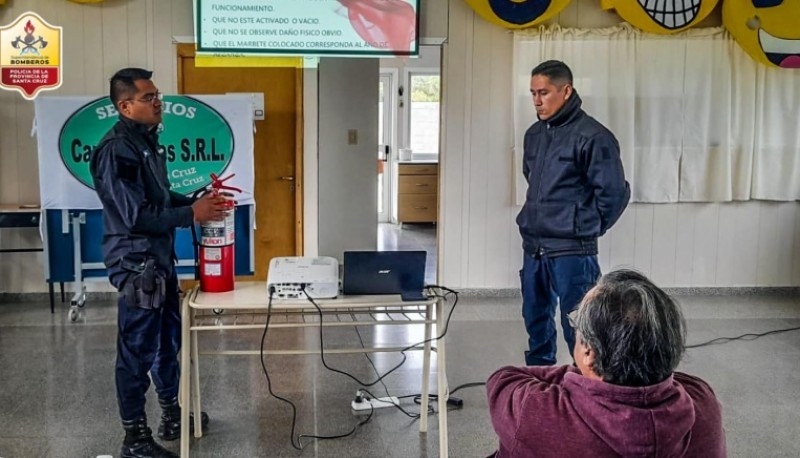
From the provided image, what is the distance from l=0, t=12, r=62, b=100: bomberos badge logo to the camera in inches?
207

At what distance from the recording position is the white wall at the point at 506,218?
569 centimetres

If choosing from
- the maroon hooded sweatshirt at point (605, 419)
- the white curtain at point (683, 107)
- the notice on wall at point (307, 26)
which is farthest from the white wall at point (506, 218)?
the maroon hooded sweatshirt at point (605, 419)

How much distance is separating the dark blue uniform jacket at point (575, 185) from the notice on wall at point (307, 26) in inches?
97.0

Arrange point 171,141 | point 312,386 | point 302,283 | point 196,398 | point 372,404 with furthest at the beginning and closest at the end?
point 171,141 < point 312,386 < point 372,404 < point 196,398 < point 302,283

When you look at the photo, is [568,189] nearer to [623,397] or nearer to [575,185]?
[575,185]

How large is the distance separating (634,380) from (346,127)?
19.1ft

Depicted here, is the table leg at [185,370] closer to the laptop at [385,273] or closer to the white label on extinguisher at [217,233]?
the white label on extinguisher at [217,233]

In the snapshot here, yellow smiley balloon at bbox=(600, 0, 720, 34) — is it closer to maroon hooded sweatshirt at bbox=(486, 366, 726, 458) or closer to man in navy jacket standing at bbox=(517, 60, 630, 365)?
man in navy jacket standing at bbox=(517, 60, 630, 365)

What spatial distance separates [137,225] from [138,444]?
32.2 inches

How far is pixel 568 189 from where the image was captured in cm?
324

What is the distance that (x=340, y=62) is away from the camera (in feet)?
23.0

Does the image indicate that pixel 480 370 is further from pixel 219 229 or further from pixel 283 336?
pixel 219 229

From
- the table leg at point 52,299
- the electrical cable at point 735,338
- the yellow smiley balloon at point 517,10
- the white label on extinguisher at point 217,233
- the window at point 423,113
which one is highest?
the yellow smiley balloon at point 517,10

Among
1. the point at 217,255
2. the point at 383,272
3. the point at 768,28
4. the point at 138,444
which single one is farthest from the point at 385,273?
the point at 768,28
